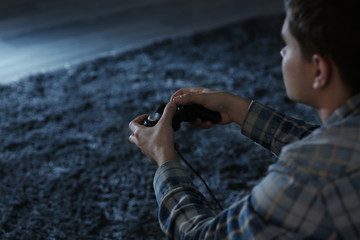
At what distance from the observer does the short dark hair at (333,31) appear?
0.50m

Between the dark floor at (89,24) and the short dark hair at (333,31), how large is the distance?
184 centimetres

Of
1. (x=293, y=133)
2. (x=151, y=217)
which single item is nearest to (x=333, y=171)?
(x=293, y=133)

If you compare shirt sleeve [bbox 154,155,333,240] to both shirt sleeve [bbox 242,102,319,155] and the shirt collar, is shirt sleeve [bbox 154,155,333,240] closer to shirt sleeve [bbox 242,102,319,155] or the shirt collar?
the shirt collar

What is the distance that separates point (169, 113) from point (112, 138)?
0.86 metres

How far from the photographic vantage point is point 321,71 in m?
0.55

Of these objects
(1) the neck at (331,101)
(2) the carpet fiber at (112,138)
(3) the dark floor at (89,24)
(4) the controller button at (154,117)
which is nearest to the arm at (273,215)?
(1) the neck at (331,101)

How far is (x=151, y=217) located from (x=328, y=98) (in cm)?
78

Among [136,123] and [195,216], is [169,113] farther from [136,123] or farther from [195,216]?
[195,216]

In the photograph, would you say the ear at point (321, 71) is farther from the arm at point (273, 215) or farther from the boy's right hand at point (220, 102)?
the boy's right hand at point (220, 102)

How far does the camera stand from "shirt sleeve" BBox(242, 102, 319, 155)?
80cm

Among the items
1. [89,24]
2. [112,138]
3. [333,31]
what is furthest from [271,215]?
[89,24]

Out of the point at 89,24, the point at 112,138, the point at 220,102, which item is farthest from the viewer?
the point at 89,24

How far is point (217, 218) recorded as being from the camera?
0.59 metres

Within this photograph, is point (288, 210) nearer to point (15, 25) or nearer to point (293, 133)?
point (293, 133)
